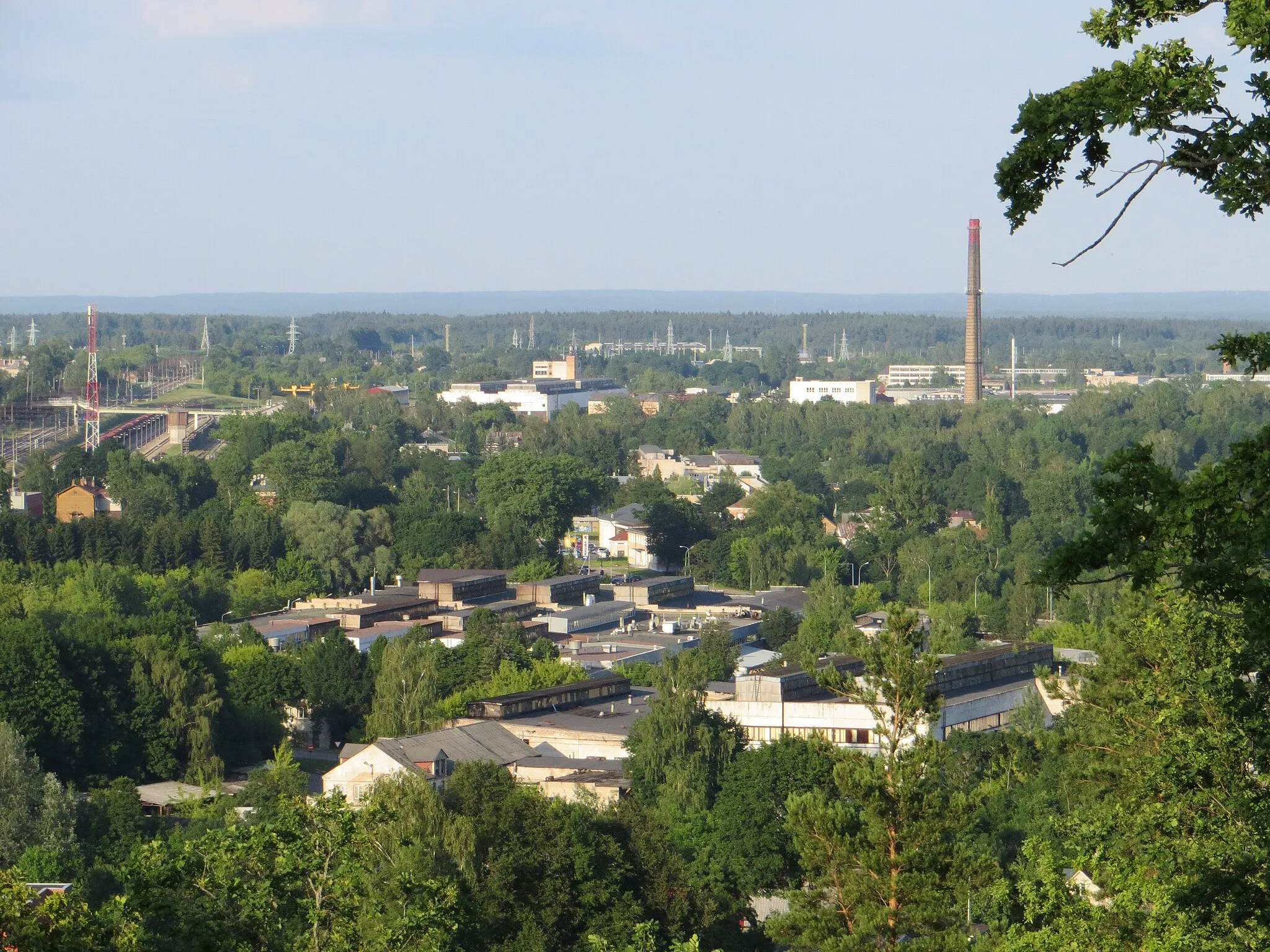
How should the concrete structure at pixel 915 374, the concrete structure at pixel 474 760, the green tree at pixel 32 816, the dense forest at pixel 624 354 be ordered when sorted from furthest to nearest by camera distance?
the concrete structure at pixel 915 374 → the dense forest at pixel 624 354 → the concrete structure at pixel 474 760 → the green tree at pixel 32 816

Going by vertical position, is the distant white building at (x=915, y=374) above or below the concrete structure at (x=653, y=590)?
above

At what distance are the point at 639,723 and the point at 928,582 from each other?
23.5m

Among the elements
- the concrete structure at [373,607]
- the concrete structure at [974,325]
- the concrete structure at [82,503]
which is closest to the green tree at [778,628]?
the concrete structure at [373,607]

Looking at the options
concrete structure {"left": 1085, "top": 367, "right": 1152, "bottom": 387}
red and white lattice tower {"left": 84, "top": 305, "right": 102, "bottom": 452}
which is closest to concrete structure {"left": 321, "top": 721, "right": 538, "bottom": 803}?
red and white lattice tower {"left": 84, "top": 305, "right": 102, "bottom": 452}

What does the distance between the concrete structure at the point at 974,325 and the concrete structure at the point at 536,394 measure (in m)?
21.3

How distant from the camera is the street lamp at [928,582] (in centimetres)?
4854

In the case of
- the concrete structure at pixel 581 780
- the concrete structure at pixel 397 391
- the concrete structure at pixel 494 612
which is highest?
the concrete structure at pixel 397 391

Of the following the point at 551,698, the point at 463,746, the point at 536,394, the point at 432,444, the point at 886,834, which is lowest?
the point at 551,698

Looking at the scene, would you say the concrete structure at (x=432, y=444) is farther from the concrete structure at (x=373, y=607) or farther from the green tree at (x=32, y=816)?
the green tree at (x=32, y=816)

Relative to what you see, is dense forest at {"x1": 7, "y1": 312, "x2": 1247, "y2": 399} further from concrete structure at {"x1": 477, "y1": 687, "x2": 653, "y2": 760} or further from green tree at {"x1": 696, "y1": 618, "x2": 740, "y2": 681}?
concrete structure at {"x1": 477, "y1": 687, "x2": 653, "y2": 760}

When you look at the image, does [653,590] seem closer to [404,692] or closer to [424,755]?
[404,692]

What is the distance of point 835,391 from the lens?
A: 11644 cm

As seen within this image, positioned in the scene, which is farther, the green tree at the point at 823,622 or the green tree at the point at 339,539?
the green tree at the point at 339,539

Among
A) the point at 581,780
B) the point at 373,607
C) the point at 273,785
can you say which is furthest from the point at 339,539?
the point at 273,785
